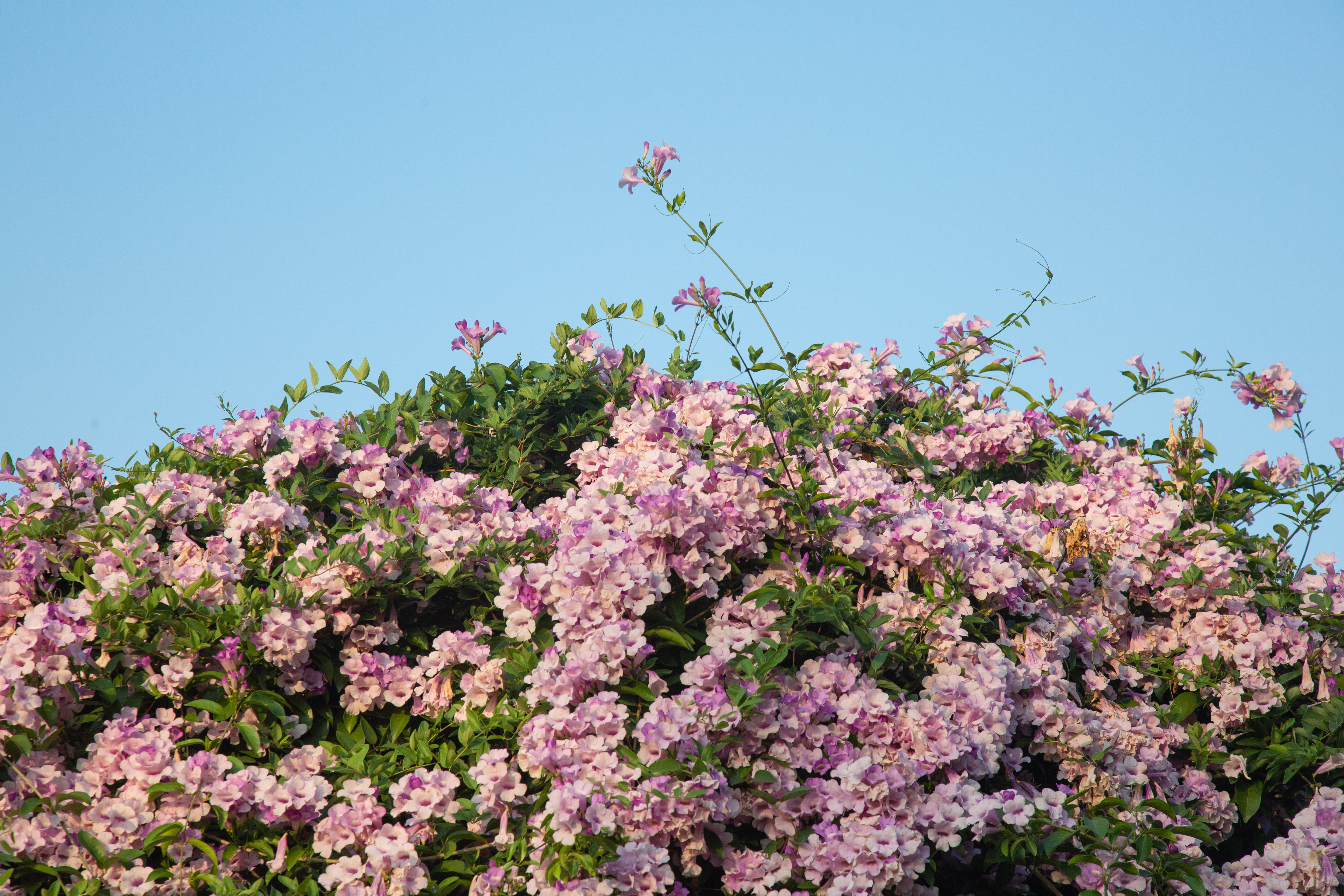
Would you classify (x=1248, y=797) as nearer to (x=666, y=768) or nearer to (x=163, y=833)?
(x=666, y=768)

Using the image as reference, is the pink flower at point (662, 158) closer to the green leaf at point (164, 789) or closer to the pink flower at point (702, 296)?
the pink flower at point (702, 296)

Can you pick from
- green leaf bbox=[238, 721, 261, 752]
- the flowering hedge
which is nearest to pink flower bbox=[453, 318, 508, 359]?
the flowering hedge

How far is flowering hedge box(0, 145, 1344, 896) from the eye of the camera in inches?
124

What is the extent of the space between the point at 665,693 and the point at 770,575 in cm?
56

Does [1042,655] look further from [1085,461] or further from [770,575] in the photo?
[1085,461]

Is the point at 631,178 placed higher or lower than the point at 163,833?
higher

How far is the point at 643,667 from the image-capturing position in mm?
3297

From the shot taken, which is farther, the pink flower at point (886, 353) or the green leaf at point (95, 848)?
the pink flower at point (886, 353)

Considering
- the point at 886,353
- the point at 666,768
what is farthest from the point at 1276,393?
the point at 666,768

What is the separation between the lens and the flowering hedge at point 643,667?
10.3 feet

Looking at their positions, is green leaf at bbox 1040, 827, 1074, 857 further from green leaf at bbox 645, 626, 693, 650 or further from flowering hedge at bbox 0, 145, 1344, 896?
green leaf at bbox 645, 626, 693, 650

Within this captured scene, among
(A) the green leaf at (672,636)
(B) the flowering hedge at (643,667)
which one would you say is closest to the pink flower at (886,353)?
(B) the flowering hedge at (643,667)

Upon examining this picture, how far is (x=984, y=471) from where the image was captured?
5.43m

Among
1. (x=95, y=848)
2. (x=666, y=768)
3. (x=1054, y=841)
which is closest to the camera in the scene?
(x=666, y=768)
